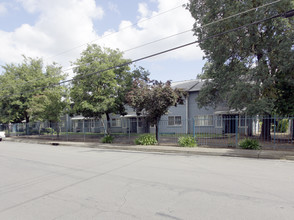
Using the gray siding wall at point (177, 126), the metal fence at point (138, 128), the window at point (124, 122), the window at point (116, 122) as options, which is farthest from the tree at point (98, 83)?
the window at point (116, 122)

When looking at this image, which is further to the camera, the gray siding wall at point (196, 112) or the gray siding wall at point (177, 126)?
the gray siding wall at point (177, 126)

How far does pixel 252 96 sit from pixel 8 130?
33.0 metres

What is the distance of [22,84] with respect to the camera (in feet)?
82.7

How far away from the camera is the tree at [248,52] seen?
12.8m

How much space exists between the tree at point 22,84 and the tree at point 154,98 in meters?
15.7

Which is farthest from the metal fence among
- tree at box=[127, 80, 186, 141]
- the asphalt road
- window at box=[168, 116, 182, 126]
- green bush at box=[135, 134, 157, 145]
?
the asphalt road

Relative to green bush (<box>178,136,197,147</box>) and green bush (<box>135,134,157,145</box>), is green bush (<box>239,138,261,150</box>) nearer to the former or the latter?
green bush (<box>178,136,197,147</box>)

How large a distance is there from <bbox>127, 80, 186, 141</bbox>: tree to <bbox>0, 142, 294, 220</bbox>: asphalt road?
681 centimetres

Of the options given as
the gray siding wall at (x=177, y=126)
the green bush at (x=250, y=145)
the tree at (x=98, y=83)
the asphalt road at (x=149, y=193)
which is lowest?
the asphalt road at (x=149, y=193)

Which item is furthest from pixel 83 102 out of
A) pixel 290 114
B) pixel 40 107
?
pixel 290 114

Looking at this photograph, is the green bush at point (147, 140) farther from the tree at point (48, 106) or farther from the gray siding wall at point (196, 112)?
the tree at point (48, 106)

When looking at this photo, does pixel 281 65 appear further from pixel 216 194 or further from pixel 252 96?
pixel 216 194

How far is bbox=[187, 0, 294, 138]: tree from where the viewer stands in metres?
12.8

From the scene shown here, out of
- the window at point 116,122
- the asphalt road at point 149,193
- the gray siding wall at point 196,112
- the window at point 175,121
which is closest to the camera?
the asphalt road at point 149,193
